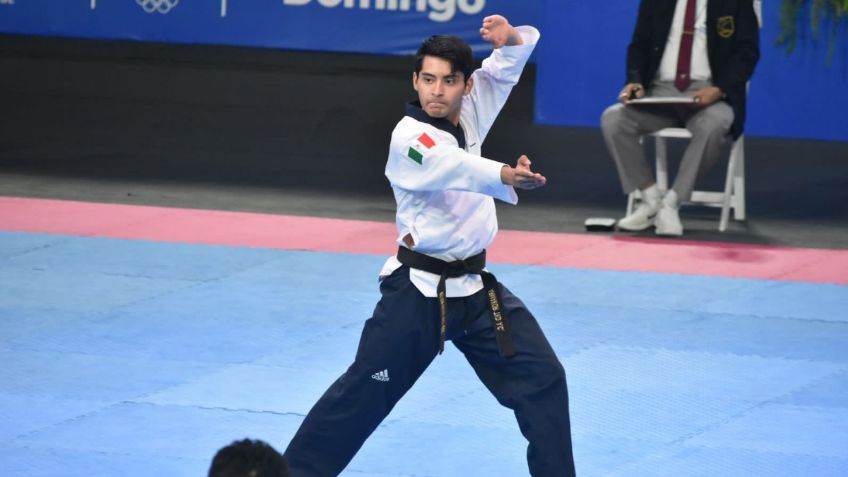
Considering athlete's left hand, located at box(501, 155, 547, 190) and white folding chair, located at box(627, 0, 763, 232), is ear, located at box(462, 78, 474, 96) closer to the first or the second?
athlete's left hand, located at box(501, 155, 547, 190)

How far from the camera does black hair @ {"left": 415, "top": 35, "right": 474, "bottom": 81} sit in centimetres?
443

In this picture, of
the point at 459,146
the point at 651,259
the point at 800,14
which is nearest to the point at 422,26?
the point at 800,14

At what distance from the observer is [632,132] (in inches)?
387

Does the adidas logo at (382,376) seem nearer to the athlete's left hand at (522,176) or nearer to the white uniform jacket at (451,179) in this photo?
the white uniform jacket at (451,179)

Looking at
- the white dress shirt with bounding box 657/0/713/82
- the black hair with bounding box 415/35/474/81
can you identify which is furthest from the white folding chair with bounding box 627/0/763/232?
the black hair with bounding box 415/35/474/81

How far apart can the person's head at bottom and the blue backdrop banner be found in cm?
1062

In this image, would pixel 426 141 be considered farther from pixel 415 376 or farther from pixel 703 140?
pixel 703 140

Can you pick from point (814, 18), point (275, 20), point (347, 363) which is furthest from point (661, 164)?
point (275, 20)

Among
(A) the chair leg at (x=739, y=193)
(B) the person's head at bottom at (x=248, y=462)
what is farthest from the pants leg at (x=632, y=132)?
(B) the person's head at bottom at (x=248, y=462)

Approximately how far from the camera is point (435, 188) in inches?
169

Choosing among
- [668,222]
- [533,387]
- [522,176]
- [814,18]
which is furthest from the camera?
[814,18]

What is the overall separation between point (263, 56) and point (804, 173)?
7.99 meters

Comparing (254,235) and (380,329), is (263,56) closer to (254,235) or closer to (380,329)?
(254,235)

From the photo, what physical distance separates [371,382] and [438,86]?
3.01 ft
